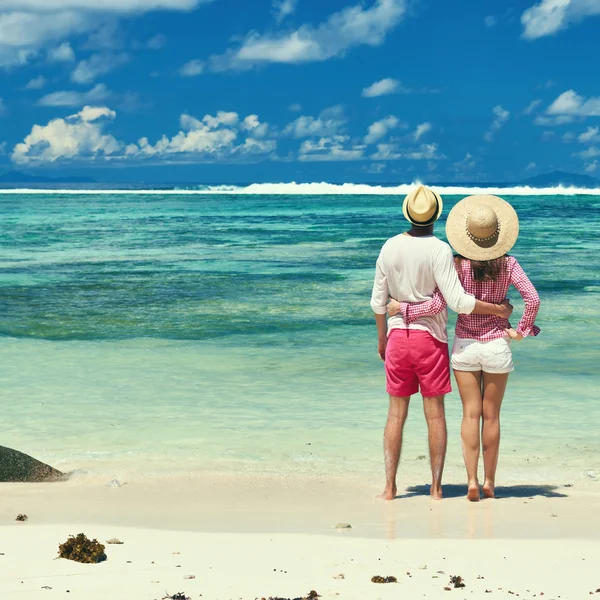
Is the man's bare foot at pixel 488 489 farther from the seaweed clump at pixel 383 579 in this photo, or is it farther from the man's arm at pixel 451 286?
the seaweed clump at pixel 383 579

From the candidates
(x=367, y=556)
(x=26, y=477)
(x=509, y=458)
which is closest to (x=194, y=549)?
(x=367, y=556)

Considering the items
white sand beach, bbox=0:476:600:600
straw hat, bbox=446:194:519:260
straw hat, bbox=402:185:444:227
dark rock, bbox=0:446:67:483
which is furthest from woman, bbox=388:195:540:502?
dark rock, bbox=0:446:67:483

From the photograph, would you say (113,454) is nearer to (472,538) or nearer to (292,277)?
(472,538)

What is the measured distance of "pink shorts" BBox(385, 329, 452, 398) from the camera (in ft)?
17.6

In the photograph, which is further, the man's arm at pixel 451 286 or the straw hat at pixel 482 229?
the straw hat at pixel 482 229

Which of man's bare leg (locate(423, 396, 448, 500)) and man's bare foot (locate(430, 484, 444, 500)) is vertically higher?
man's bare leg (locate(423, 396, 448, 500))

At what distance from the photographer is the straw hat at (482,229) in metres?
5.34

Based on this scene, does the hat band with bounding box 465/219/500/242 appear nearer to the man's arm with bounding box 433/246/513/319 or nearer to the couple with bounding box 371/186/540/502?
the couple with bounding box 371/186/540/502

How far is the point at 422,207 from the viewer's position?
5.31 meters

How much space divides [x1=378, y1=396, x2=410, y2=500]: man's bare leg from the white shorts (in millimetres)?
399

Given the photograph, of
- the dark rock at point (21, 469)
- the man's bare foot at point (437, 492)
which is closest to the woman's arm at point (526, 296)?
the man's bare foot at point (437, 492)

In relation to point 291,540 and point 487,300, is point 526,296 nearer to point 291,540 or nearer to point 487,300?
point 487,300

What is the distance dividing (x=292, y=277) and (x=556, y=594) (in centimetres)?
1799

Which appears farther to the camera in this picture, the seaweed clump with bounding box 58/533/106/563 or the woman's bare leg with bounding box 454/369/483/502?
the woman's bare leg with bounding box 454/369/483/502
